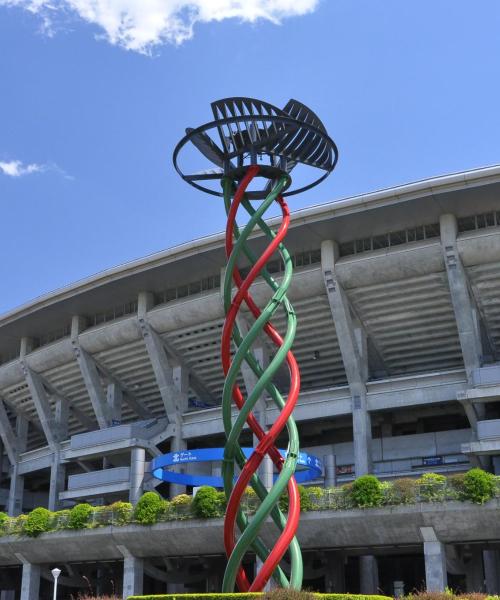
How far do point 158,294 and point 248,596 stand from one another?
3620cm

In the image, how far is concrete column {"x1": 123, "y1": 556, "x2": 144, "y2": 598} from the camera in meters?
40.6

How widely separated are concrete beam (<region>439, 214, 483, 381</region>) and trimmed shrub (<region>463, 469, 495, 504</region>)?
36.3ft

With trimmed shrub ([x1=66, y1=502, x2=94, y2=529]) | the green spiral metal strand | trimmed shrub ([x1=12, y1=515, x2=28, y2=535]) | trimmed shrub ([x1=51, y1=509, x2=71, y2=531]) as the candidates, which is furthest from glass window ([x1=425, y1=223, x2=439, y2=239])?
trimmed shrub ([x1=12, y1=515, x2=28, y2=535])

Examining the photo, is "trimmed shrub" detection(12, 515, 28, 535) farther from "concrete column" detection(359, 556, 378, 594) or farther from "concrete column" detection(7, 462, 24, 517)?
"concrete column" detection(359, 556, 378, 594)

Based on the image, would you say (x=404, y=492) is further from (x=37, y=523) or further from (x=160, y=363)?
(x=160, y=363)

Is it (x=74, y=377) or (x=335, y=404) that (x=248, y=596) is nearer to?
(x=335, y=404)

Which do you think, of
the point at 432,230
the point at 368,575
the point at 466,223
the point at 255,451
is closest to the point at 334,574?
the point at 368,575

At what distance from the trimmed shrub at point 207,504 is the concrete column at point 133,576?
5968 mm

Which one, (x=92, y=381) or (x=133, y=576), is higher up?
(x=92, y=381)

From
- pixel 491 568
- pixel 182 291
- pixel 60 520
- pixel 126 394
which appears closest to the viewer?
pixel 491 568

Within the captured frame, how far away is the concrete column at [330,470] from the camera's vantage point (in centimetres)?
4906

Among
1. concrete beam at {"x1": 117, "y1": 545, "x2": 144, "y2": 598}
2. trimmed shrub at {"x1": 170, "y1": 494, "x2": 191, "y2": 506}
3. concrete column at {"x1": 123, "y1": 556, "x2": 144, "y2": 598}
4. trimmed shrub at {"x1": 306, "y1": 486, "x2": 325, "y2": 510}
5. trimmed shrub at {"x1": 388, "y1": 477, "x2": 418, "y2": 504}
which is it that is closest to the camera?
trimmed shrub at {"x1": 388, "y1": 477, "x2": 418, "y2": 504}

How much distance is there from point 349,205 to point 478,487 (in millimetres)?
16735

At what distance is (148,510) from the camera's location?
129 feet
